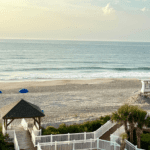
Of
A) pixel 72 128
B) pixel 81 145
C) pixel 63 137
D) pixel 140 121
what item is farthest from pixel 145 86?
pixel 63 137

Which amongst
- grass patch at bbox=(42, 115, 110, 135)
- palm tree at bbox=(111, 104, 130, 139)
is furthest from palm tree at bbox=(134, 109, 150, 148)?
grass patch at bbox=(42, 115, 110, 135)

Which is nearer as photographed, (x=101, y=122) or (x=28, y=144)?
(x=28, y=144)

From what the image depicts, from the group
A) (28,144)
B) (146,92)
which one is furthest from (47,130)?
(146,92)

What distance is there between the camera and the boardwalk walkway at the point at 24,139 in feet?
51.2

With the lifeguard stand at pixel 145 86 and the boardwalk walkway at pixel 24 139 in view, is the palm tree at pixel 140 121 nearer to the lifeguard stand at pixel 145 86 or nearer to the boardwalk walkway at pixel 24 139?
the boardwalk walkway at pixel 24 139

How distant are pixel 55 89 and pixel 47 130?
19608 millimetres

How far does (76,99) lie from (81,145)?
15.4 meters

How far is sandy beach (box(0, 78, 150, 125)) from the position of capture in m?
24.3

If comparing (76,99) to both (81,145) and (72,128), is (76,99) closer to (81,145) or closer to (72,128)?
(72,128)

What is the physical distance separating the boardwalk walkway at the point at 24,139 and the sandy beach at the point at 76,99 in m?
3.74

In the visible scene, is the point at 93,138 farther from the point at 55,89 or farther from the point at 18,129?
the point at 55,89

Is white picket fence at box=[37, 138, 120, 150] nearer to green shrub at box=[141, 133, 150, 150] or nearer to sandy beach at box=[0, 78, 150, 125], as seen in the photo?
green shrub at box=[141, 133, 150, 150]

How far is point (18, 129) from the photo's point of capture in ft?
61.2

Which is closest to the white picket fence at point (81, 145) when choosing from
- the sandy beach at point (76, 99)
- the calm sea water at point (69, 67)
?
the sandy beach at point (76, 99)
